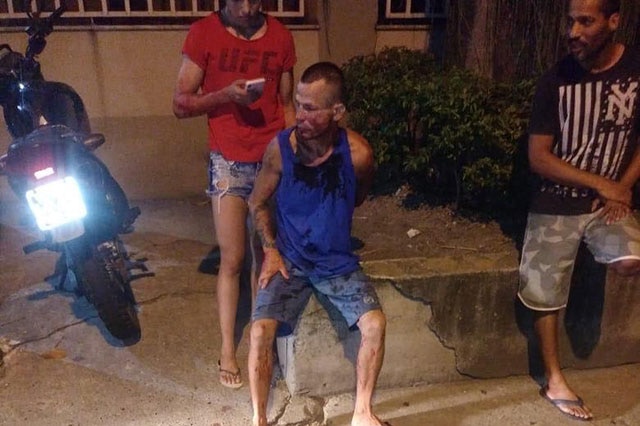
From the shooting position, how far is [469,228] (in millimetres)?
3777

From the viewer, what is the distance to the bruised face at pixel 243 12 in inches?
112

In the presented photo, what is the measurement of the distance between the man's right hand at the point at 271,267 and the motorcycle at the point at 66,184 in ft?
3.23

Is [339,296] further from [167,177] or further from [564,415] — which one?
[167,177]

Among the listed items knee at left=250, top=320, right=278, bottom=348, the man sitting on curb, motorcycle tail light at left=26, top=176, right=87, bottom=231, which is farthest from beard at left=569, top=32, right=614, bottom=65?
motorcycle tail light at left=26, top=176, right=87, bottom=231

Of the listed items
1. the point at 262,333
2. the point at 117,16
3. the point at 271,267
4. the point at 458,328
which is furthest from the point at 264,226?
the point at 117,16

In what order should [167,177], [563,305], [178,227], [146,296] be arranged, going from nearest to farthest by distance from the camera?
1. [563,305]
2. [146,296]
3. [178,227]
4. [167,177]

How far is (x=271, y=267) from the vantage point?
2.83 meters

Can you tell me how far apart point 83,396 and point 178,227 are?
2.15 metres

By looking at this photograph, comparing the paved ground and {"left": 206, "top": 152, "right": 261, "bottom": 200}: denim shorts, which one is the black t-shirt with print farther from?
{"left": 206, "top": 152, "right": 261, "bottom": 200}: denim shorts

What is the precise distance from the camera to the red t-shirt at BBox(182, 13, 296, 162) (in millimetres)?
2941

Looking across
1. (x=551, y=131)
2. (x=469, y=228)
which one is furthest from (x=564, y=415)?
(x=551, y=131)

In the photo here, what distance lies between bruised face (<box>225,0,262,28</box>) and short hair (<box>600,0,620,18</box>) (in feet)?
4.97

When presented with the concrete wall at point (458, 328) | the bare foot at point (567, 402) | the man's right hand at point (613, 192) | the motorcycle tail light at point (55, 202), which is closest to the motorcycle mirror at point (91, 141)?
the motorcycle tail light at point (55, 202)

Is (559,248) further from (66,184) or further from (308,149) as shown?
(66,184)
